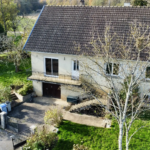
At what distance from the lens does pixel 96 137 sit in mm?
14242

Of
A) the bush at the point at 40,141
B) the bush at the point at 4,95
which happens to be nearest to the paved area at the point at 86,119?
the bush at the point at 40,141

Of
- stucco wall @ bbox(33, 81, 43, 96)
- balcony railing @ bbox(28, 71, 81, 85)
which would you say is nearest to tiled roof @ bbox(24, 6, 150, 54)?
balcony railing @ bbox(28, 71, 81, 85)

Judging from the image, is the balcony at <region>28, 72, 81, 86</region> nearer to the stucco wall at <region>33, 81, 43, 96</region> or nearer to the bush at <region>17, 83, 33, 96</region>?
the stucco wall at <region>33, 81, 43, 96</region>

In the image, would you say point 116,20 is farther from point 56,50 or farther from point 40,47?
point 40,47

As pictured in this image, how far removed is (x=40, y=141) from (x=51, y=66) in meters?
7.93

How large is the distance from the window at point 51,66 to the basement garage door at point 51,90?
4.07 ft

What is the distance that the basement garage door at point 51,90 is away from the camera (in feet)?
65.9

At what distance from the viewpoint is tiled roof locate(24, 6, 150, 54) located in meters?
18.1

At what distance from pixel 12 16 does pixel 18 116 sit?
85.4 ft

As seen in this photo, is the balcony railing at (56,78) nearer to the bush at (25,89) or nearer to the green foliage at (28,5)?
the bush at (25,89)

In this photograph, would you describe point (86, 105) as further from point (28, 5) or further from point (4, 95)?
point (28, 5)

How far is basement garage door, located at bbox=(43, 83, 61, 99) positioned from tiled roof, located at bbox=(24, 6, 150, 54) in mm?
3585

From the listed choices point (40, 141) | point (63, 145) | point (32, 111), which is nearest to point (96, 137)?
point (63, 145)

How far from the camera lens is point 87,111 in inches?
686
